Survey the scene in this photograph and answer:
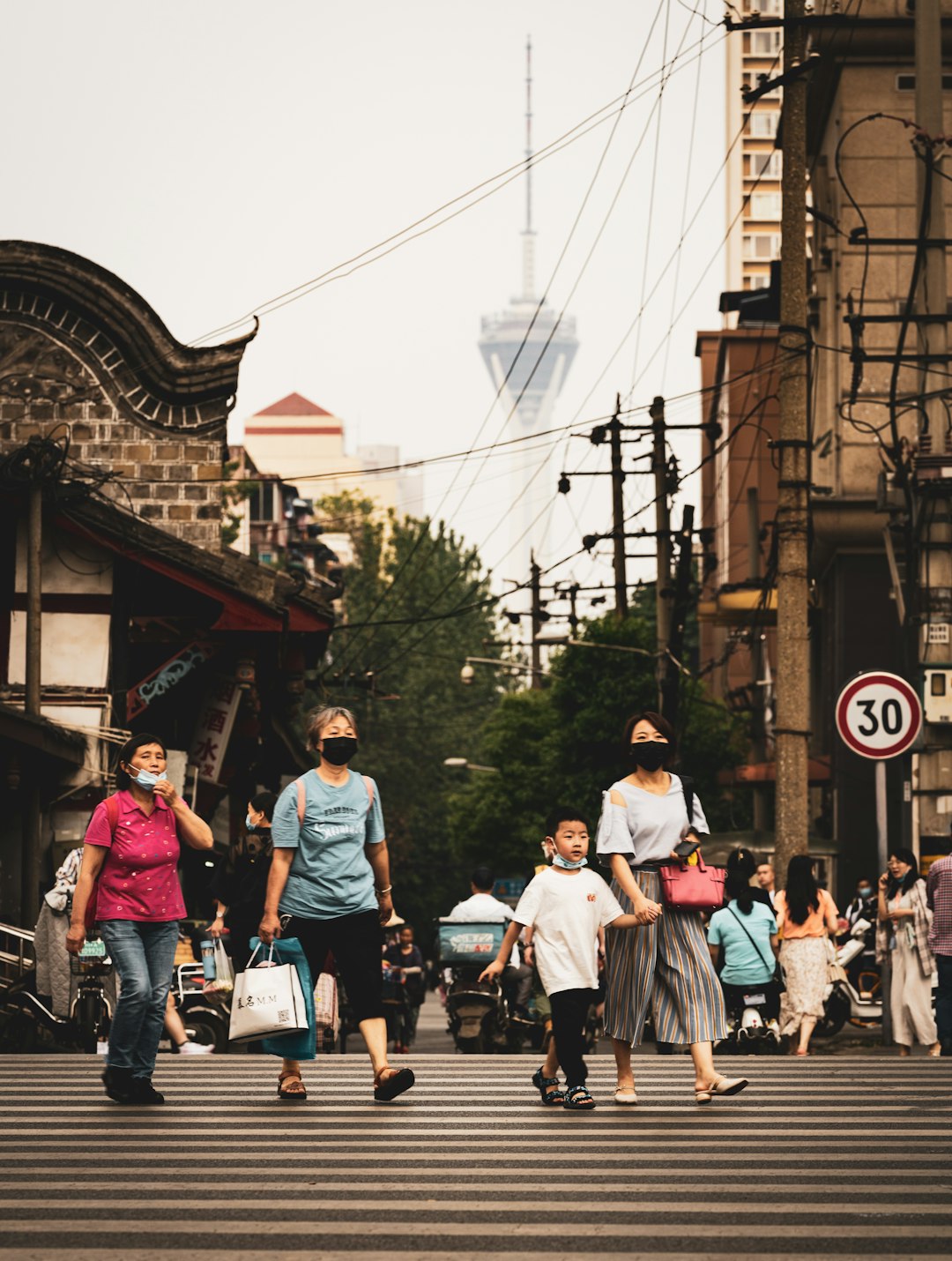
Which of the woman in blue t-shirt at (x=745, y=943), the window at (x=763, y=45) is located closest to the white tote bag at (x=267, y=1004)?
the woman in blue t-shirt at (x=745, y=943)

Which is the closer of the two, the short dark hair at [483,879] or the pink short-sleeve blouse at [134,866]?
the pink short-sleeve blouse at [134,866]

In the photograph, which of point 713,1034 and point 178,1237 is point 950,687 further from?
point 178,1237

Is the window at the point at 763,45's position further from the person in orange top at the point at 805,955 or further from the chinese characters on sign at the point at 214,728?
the person in orange top at the point at 805,955

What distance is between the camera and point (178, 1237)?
6738 millimetres

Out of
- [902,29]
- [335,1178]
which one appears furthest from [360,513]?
[335,1178]

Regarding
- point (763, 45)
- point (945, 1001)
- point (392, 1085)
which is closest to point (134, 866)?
point (392, 1085)

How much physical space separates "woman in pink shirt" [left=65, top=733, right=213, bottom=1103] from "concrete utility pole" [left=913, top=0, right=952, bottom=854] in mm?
13652

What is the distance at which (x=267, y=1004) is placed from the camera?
418 inches

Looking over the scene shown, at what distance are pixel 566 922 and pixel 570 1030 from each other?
55cm

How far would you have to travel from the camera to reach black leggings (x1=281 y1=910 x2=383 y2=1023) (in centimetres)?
1091

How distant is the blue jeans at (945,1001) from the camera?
17.1 metres

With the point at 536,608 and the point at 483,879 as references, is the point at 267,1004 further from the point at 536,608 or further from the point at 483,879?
the point at 536,608

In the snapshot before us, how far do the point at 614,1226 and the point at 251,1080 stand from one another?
219 inches

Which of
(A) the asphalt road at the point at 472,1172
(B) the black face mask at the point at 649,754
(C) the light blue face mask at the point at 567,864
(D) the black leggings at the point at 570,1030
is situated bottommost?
(A) the asphalt road at the point at 472,1172
